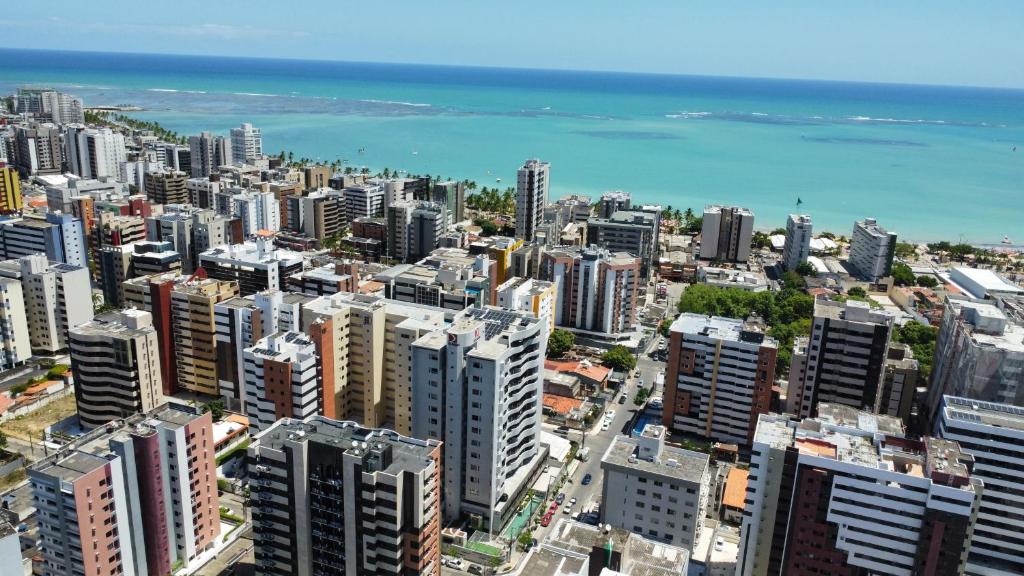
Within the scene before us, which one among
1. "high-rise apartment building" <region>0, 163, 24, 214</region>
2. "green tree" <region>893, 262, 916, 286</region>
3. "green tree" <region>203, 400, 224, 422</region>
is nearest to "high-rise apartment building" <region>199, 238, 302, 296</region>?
"green tree" <region>203, 400, 224, 422</region>

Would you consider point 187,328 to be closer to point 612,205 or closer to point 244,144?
point 612,205

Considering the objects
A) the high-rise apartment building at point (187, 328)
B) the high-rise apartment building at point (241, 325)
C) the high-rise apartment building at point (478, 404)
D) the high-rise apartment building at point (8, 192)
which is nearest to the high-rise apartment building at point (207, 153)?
the high-rise apartment building at point (8, 192)

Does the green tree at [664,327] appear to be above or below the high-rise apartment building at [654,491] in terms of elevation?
below

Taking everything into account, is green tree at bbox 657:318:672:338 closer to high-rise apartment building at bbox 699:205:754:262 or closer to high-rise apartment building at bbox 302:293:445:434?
high-rise apartment building at bbox 302:293:445:434

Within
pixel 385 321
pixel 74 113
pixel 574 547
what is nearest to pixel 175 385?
pixel 385 321

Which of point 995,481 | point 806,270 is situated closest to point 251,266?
point 995,481

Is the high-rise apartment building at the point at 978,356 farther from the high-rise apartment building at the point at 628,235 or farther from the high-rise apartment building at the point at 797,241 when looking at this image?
the high-rise apartment building at the point at 797,241

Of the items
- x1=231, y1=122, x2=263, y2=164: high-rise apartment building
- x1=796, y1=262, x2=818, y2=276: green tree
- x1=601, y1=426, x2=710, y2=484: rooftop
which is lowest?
x1=796, y1=262, x2=818, y2=276: green tree
